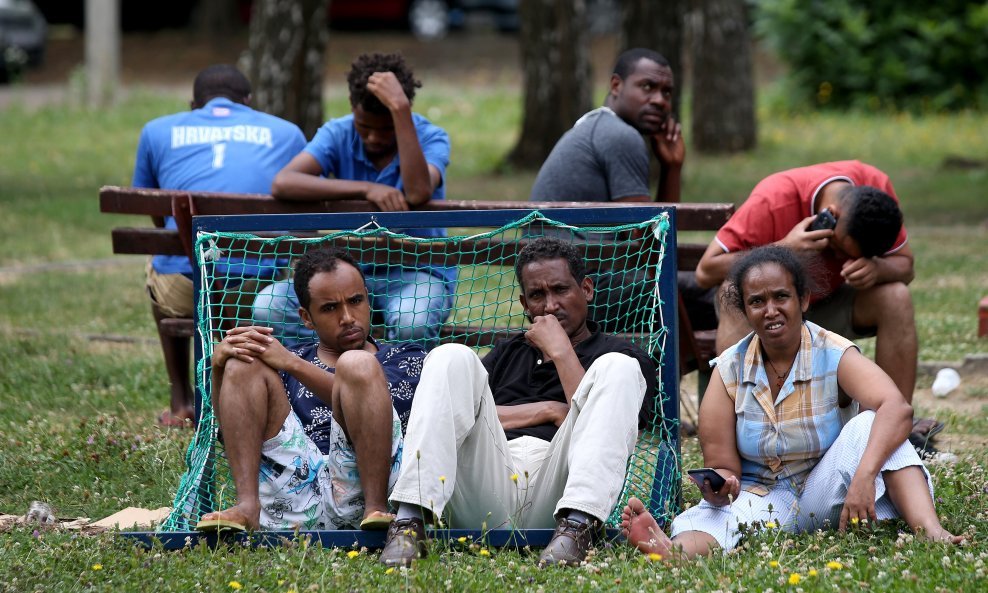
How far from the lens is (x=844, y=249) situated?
16.3ft

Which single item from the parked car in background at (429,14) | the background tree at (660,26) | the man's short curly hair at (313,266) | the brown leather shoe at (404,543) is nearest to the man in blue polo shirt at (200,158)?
the man's short curly hair at (313,266)

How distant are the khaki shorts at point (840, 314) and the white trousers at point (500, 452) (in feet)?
4.89

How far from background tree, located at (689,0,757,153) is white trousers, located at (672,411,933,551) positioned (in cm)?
1193

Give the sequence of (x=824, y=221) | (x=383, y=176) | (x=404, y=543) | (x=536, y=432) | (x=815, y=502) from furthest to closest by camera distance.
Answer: (x=383, y=176), (x=824, y=221), (x=536, y=432), (x=815, y=502), (x=404, y=543)

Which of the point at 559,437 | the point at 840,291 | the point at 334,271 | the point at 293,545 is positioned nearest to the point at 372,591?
the point at 293,545

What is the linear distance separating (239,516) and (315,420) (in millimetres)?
574

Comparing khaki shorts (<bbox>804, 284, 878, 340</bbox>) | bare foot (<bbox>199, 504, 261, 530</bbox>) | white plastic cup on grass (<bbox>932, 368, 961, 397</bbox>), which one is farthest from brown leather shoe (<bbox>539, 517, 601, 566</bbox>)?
white plastic cup on grass (<bbox>932, 368, 961, 397</bbox>)

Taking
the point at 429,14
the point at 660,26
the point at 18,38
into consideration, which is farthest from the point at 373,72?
the point at 429,14

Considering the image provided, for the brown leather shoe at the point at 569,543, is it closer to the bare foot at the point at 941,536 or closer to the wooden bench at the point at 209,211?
the bare foot at the point at 941,536

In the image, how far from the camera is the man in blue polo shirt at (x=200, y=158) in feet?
20.1

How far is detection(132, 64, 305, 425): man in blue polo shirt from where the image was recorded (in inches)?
242

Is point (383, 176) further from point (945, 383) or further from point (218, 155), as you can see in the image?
point (945, 383)

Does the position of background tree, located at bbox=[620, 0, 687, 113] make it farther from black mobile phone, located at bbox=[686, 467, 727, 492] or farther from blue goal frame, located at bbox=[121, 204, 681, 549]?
black mobile phone, located at bbox=[686, 467, 727, 492]

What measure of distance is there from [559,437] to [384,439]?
544mm
